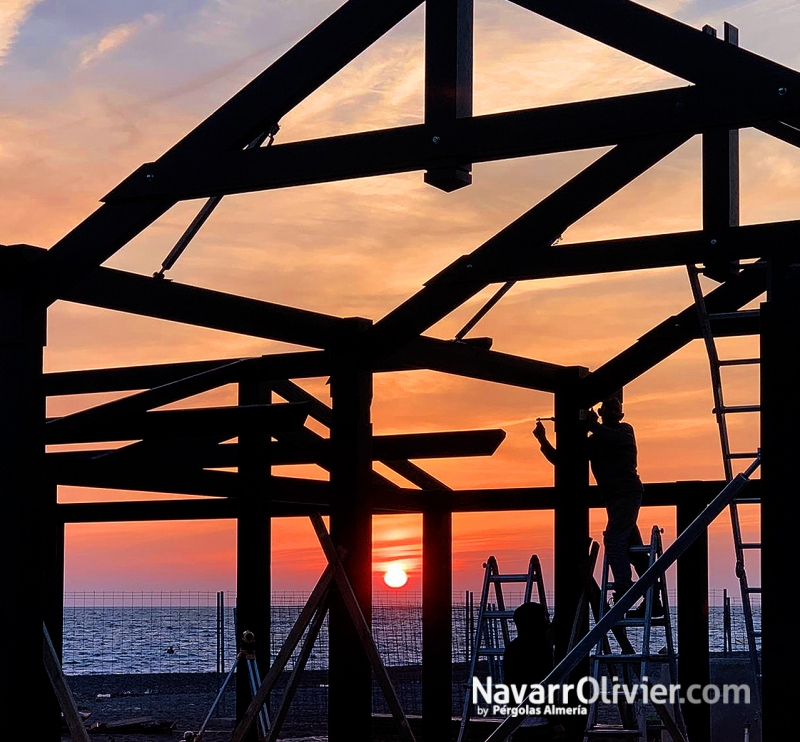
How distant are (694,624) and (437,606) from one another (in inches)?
111

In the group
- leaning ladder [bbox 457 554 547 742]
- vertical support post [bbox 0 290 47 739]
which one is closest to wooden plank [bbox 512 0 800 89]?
vertical support post [bbox 0 290 47 739]

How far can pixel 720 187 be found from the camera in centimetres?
862

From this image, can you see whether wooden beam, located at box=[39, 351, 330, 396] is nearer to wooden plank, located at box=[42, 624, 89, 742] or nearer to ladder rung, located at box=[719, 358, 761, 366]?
ladder rung, located at box=[719, 358, 761, 366]

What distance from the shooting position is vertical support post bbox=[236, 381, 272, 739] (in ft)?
36.6

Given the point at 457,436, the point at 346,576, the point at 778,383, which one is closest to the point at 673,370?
the point at 457,436

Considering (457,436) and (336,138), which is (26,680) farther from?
(457,436)

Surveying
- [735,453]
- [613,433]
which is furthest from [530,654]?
[735,453]

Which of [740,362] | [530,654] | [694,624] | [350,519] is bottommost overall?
[530,654]

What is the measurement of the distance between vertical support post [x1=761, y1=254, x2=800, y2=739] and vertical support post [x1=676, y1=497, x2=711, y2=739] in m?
5.00

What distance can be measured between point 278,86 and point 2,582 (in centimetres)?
311

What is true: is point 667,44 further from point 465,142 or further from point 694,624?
point 694,624

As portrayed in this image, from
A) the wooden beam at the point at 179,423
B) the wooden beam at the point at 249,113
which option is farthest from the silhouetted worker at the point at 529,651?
the wooden beam at the point at 249,113

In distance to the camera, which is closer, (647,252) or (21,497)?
(21,497)

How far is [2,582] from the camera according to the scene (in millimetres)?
7512
